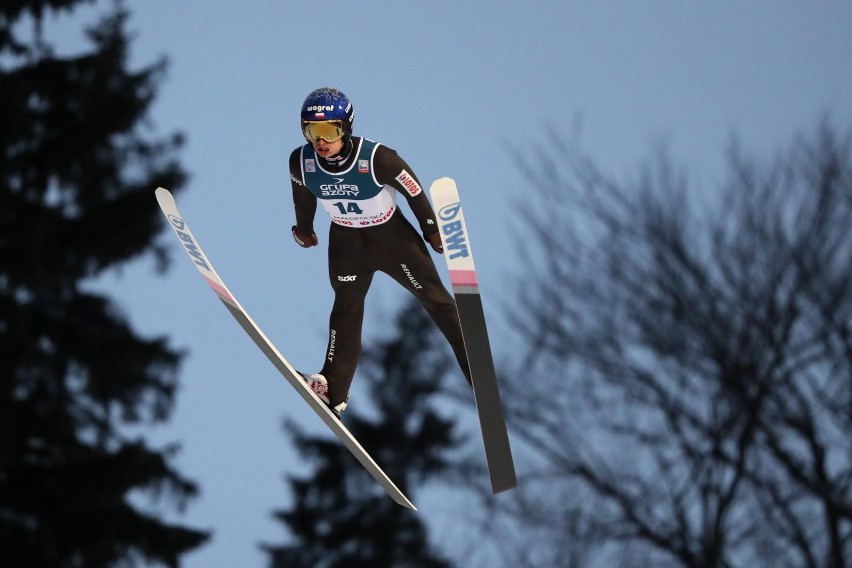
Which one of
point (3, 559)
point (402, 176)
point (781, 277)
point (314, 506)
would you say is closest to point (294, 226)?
point (402, 176)

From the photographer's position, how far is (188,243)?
7195 millimetres

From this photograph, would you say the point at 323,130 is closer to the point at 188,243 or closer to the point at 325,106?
the point at 325,106

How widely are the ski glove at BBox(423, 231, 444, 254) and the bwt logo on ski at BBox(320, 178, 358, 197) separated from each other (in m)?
0.37

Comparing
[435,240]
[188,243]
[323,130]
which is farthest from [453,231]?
[188,243]

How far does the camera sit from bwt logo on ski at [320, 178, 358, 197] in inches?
248

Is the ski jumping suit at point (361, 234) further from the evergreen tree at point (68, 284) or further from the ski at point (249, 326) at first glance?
the evergreen tree at point (68, 284)

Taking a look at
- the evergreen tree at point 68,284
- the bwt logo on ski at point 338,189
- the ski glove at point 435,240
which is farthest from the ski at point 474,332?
the evergreen tree at point 68,284

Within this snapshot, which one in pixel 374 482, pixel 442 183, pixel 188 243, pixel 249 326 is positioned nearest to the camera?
pixel 442 183

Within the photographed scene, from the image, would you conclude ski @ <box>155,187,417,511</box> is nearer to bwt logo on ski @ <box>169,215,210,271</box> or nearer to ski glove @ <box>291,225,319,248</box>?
bwt logo on ski @ <box>169,215,210,271</box>

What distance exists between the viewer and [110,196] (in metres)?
17.8

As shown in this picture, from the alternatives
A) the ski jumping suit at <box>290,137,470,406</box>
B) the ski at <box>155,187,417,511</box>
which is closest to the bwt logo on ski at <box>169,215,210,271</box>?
the ski at <box>155,187,417,511</box>

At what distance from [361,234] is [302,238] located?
26cm

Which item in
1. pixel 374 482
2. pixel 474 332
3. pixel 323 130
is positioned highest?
pixel 374 482

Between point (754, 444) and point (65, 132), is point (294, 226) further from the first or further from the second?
point (65, 132)
